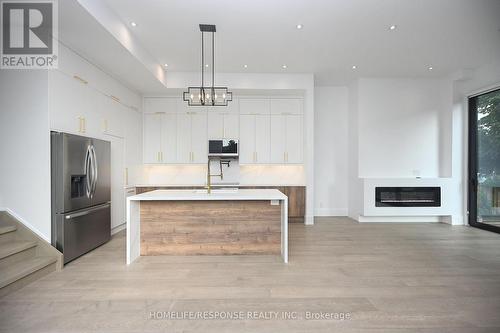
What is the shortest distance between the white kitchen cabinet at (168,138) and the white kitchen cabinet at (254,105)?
157 centimetres

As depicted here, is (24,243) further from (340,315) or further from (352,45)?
(352,45)

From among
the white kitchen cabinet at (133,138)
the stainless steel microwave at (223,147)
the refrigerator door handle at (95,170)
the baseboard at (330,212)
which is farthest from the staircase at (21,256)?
the baseboard at (330,212)

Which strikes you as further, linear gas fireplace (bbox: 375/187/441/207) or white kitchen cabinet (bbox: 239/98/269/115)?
white kitchen cabinet (bbox: 239/98/269/115)

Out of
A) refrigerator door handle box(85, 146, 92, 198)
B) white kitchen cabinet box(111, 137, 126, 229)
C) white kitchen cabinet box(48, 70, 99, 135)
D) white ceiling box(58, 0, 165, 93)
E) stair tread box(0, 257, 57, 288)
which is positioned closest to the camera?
stair tread box(0, 257, 57, 288)

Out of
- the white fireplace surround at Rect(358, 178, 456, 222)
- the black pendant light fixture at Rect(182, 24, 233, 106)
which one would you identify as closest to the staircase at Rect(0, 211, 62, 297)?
the black pendant light fixture at Rect(182, 24, 233, 106)

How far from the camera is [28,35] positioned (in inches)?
122

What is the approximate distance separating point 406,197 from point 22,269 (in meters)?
6.50

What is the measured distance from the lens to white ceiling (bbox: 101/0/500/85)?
3.27 metres

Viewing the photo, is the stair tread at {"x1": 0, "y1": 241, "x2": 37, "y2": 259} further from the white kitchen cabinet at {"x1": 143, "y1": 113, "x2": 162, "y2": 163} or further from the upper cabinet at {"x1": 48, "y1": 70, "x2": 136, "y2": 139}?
the white kitchen cabinet at {"x1": 143, "y1": 113, "x2": 162, "y2": 163}

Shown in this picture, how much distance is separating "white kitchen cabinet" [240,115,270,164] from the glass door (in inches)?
166

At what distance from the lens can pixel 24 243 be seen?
3.03 meters

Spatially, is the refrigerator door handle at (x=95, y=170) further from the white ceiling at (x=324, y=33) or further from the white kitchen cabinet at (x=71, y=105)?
the white ceiling at (x=324, y=33)

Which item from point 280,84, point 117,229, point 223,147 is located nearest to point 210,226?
point 117,229

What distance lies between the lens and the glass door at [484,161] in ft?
16.6
